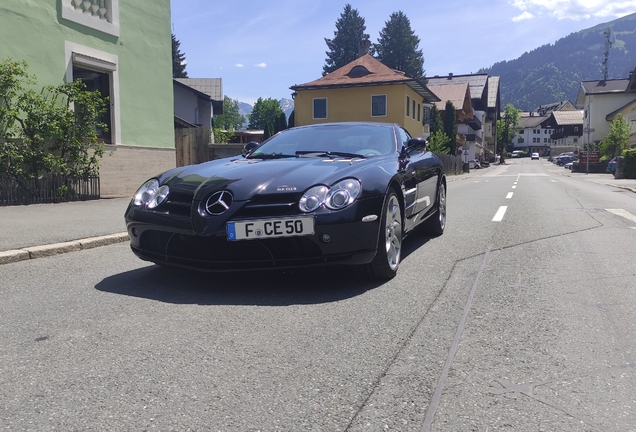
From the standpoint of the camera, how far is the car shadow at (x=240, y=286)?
159 inches

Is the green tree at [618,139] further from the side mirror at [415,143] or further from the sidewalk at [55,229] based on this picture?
the side mirror at [415,143]

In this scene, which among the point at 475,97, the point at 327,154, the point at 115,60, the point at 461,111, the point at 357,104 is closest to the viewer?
the point at 327,154

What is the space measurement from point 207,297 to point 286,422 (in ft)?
6.70

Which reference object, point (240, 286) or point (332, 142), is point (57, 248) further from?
point (332, 142)

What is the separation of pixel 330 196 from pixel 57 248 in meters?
3.60

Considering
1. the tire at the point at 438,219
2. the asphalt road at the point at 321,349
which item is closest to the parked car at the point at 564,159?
the tire at the point at 438,219

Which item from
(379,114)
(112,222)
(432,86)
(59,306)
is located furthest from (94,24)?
(432,86)

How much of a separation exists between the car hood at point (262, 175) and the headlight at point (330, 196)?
0.05 metres

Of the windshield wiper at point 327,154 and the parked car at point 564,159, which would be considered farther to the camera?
the parked car at point 564,159

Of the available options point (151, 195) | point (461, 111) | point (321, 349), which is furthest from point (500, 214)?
point (461, 111)

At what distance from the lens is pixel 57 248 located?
6.14 meters

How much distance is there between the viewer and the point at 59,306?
155 inches

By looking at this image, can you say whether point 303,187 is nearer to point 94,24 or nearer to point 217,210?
point 217,210

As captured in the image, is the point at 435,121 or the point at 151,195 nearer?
the point at 151,195
